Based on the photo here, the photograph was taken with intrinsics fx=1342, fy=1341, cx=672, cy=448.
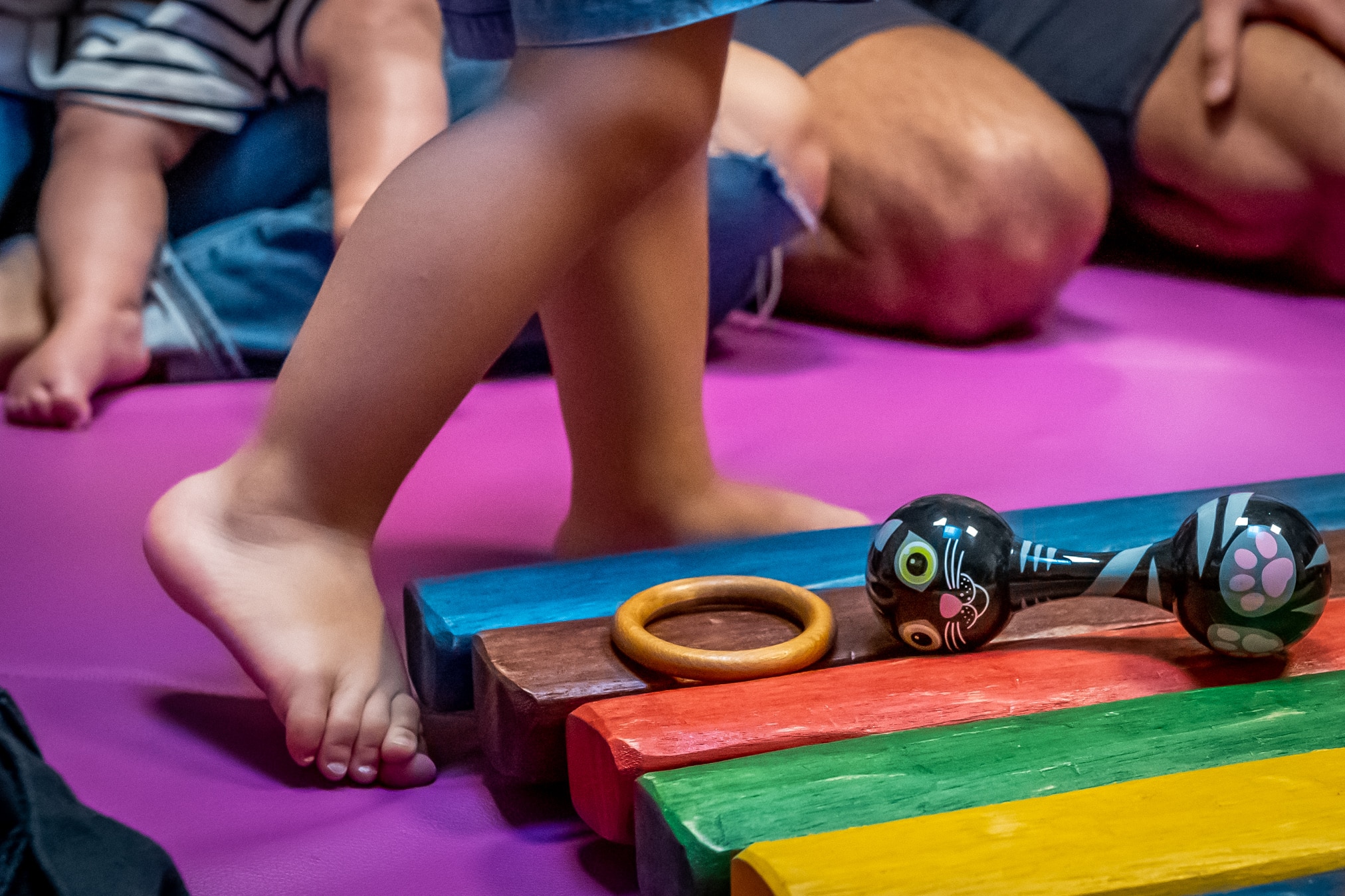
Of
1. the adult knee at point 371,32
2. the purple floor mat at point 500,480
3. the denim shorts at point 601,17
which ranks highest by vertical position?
the denim shorts at point 601,17

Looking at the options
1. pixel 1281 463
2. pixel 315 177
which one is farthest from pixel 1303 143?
pixel 315 177

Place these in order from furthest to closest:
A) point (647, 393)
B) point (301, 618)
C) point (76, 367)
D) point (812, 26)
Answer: point (812, 26), point (76, 367), point (647, 393), point (301, 618)

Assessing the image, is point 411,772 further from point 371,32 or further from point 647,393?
point 371,32

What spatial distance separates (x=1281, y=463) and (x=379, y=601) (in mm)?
794

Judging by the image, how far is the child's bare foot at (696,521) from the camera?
0.86 metres

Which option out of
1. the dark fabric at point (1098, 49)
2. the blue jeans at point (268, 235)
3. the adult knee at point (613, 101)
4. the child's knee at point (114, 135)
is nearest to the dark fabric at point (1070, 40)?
the dark fabric at point (1098, 49)

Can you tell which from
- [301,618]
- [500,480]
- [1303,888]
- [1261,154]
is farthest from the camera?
[1261,154]

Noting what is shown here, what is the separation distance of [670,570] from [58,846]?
36cm

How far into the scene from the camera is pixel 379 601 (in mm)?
704

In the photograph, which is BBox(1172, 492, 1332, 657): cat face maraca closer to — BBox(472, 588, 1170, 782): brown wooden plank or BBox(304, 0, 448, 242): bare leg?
BBox(472, 588, 1170, 782): brown wooden plank

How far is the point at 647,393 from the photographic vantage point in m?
0.83

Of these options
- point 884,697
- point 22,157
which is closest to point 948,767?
point 884,697

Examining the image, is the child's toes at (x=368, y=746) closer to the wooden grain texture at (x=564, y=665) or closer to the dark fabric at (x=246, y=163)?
the wooden grain texture at (x=564, y=665)

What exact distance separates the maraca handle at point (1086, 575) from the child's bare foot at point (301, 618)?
0.29 meters
